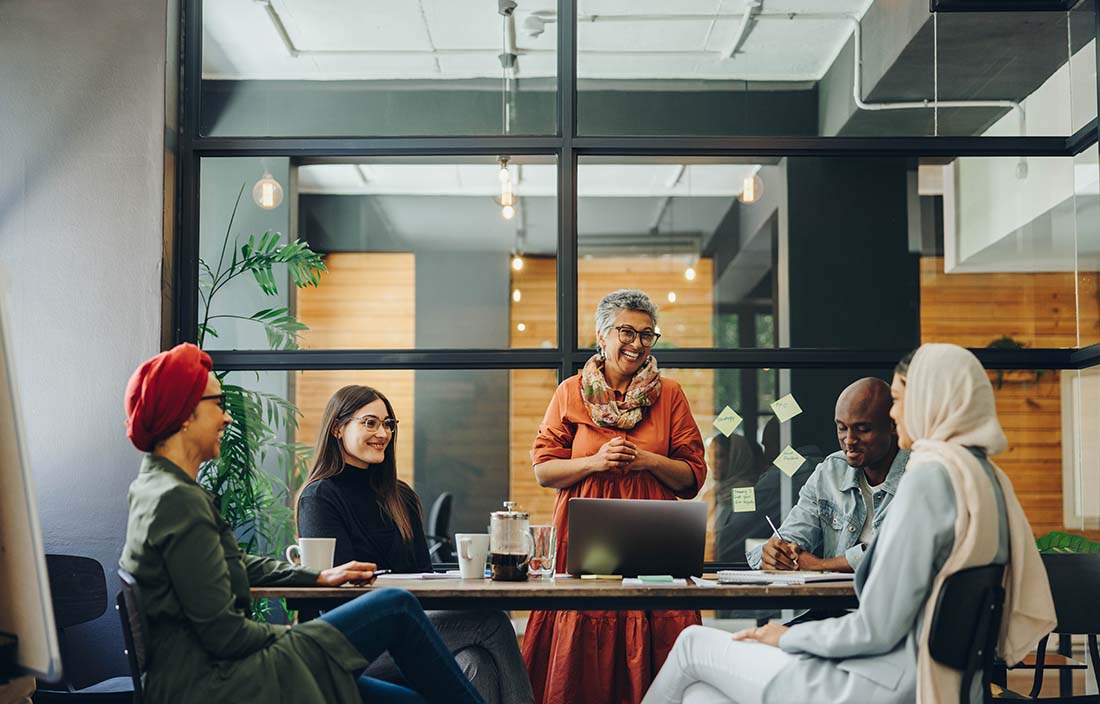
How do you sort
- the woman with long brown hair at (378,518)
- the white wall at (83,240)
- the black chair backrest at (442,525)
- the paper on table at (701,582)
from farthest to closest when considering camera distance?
the black chair backrest at (442,525)
the white wall at (83,240)
the woman with long brown hair at (378,518)
the paper on table at (701,582)

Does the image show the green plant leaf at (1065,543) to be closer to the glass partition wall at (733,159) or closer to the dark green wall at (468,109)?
the glass partition wall at (733,159)

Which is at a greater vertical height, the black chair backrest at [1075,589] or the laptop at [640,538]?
the laptop at [640,538]

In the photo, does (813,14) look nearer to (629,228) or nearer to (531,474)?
A: (629,228)

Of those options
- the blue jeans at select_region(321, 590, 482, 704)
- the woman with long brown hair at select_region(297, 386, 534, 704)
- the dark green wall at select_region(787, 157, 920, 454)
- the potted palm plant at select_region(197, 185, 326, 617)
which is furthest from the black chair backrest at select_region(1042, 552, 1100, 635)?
the potted palm plant at select_region(197, 185, 326, 617)

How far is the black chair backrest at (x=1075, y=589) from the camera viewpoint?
370 cm

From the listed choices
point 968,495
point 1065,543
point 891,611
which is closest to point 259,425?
point 891,611

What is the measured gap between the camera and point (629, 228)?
20.9 feet

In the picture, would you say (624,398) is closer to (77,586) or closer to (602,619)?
(602,619)

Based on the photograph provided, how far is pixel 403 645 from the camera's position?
2.79m

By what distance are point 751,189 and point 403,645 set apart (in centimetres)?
314

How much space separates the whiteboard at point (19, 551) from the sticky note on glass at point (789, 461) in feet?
11.1

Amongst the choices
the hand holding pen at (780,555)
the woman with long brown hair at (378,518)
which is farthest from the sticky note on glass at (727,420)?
the woman with long brown hair at (378,518)

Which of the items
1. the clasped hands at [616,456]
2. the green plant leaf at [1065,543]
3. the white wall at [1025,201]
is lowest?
the green plant leaf at [1065,543]

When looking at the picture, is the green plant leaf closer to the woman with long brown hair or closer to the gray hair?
the gray hair
